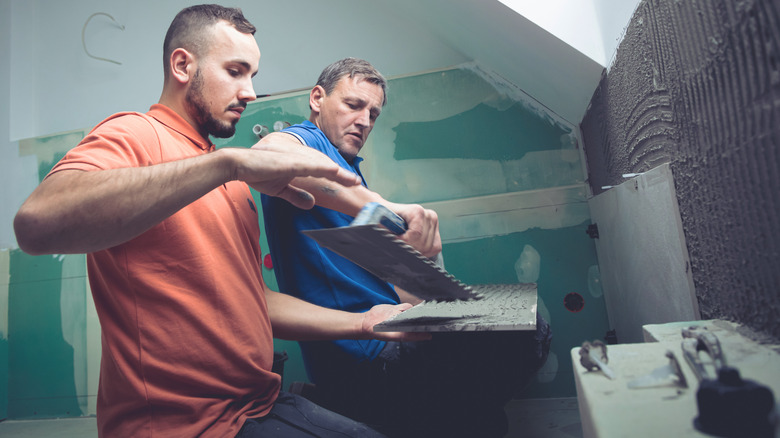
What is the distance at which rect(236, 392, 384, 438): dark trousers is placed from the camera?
84cm

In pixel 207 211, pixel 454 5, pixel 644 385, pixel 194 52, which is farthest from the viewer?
pixel 454 5

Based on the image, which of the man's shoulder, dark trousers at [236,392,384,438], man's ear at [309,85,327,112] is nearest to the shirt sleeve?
the man's shoulder

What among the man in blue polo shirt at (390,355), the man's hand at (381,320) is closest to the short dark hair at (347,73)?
the man in blue polo shirt at (390,355)

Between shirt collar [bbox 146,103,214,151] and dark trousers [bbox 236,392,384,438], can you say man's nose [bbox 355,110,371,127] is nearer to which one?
shirt collar [bbox 146,103,214,151]

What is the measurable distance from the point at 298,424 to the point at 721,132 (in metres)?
0.90

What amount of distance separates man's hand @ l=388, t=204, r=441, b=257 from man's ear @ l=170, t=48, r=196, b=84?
0.59m

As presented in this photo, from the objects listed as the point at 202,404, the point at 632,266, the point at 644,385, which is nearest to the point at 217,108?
the point at 202,404

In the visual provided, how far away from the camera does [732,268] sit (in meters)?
0.65

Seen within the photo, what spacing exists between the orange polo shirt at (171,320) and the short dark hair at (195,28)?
244 millimetres

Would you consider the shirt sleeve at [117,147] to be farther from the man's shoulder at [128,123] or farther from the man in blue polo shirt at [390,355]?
the man in blue polo shirt at [390,355]

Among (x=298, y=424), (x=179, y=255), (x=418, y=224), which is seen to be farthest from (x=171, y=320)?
(x=418, y=224)

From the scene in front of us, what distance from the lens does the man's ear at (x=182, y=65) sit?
107 cm

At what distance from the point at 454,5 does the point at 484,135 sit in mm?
631

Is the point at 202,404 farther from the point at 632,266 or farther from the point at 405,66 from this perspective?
the point at 405,66
